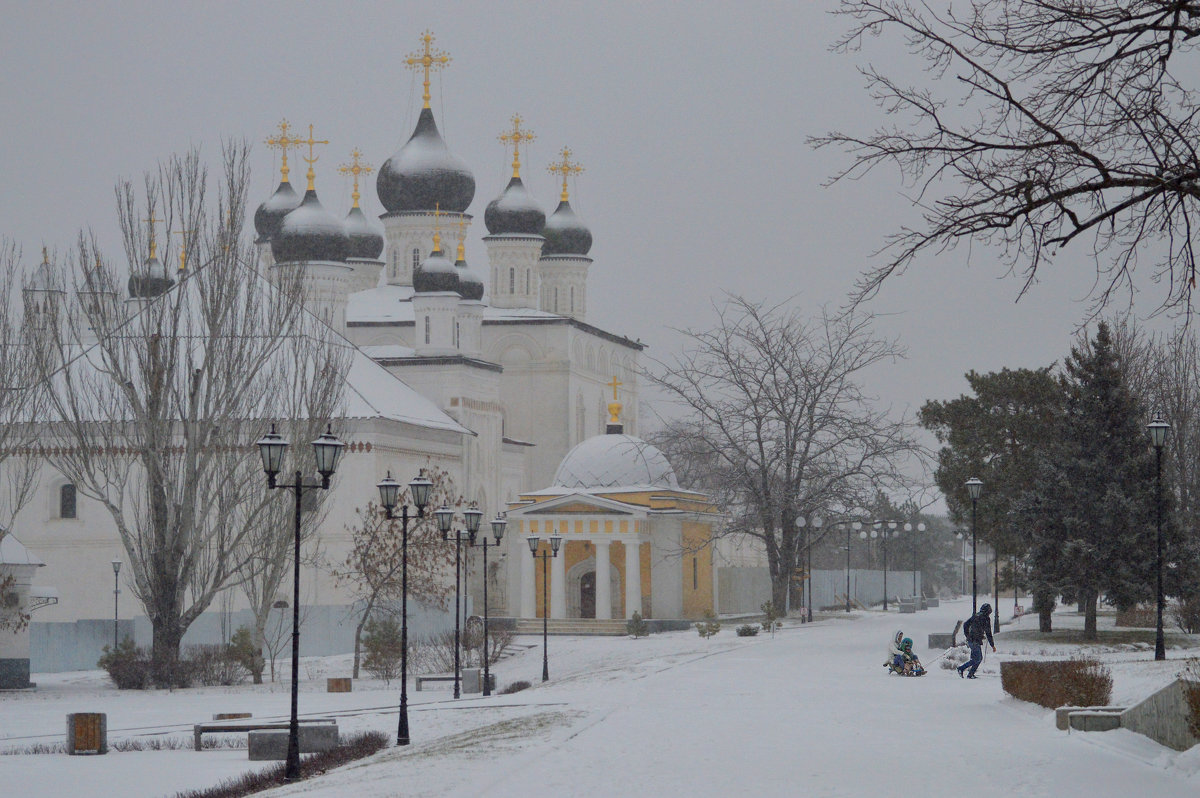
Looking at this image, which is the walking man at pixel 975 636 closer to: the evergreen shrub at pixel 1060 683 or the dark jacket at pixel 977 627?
the dark jacket at pixel 977 627

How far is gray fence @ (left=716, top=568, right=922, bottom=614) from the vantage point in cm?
5325

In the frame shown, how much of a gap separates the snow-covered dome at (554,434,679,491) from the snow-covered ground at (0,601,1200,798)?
689 inches

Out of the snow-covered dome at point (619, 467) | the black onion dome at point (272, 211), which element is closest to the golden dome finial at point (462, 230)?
the black onion dome at point (272, 211)

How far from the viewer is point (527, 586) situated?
45.9 metres

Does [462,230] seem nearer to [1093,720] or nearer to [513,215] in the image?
[513,215]

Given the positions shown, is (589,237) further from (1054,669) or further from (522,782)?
(522,782)

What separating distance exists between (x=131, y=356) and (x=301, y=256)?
23642 millimetres

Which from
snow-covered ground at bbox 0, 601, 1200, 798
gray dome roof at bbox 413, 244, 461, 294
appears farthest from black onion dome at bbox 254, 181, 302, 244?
snow-covered ground at bbox 0, 601, 1200, 798

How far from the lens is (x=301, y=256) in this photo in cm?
5641

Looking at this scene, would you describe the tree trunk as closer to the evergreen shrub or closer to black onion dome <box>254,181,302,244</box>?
the evergreen shrub

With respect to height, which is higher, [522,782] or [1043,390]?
[1043,390]

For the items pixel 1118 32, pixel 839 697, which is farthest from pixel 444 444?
pixel 1118 32

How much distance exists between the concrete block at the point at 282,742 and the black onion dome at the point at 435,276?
38.9m

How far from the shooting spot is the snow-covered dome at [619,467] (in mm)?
47062
